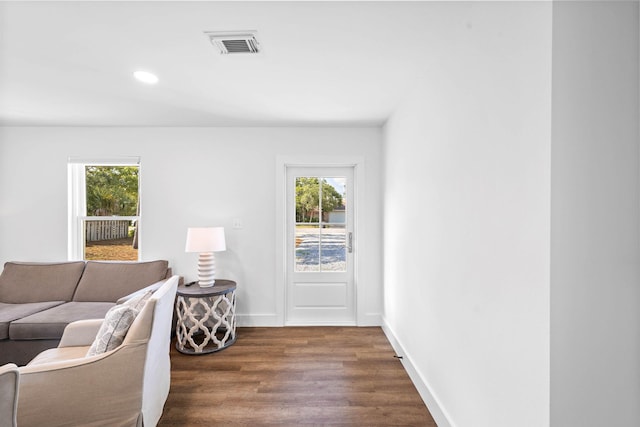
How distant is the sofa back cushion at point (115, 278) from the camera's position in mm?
3346

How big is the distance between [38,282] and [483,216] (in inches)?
160

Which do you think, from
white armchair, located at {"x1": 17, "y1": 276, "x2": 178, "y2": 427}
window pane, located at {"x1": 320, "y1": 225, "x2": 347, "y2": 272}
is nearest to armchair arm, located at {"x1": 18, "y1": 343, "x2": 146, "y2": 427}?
white armchair, located at {"x1": 17, "y1": 276, "x2": 178, "y2": 427}

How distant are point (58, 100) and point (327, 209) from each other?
2769mm

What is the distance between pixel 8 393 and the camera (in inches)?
38.6

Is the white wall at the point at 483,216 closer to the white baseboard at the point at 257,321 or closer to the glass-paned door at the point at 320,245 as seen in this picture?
the glass-paned door at the point at 320,245

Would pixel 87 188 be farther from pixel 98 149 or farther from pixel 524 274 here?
pixel 524 274

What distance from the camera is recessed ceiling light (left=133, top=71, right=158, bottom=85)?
241 cm

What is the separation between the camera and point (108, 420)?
1640 millimetres

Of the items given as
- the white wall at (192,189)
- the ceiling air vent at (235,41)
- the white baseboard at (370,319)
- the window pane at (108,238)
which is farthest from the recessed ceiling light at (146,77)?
the white baseboard at (370,319)

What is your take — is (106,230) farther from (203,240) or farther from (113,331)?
(113,331)

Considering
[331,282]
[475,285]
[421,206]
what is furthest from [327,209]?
[475,285]

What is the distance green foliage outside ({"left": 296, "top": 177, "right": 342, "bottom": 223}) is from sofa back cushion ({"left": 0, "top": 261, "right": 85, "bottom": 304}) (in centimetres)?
243

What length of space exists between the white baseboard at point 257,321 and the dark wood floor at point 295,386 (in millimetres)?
368

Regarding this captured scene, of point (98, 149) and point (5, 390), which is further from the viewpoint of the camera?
point (98, 149)
